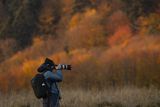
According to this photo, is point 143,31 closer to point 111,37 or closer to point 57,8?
point 111,37

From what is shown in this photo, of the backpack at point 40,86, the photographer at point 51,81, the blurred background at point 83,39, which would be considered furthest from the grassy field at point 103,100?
the blurred background at point 83,39

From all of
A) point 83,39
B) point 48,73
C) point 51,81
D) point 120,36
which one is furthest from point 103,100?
point 120,36

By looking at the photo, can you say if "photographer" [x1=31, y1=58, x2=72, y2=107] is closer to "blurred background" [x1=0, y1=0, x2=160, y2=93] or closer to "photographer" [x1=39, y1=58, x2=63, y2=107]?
"photographer" [x1=39, y1=58, x2=63, y2=107]

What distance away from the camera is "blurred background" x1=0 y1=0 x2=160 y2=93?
109 ft

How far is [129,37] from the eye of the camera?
53438 millimetres

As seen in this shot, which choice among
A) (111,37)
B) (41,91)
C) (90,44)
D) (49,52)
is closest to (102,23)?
(111,37)

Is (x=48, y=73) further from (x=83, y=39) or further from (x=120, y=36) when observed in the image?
(x=120, y=36)

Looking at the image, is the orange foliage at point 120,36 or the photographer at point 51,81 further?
the orange foliage at point 120,36

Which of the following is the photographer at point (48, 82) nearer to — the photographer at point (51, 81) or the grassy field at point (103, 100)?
the photographer at point (51, 81)

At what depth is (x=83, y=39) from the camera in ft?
179

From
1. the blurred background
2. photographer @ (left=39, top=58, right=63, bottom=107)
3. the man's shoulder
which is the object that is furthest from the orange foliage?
the man's shoulder

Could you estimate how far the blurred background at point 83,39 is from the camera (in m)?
33.2

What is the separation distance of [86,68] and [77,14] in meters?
29.4

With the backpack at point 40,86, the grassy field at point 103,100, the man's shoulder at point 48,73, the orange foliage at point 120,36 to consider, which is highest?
the orange foliage at point 120,36
